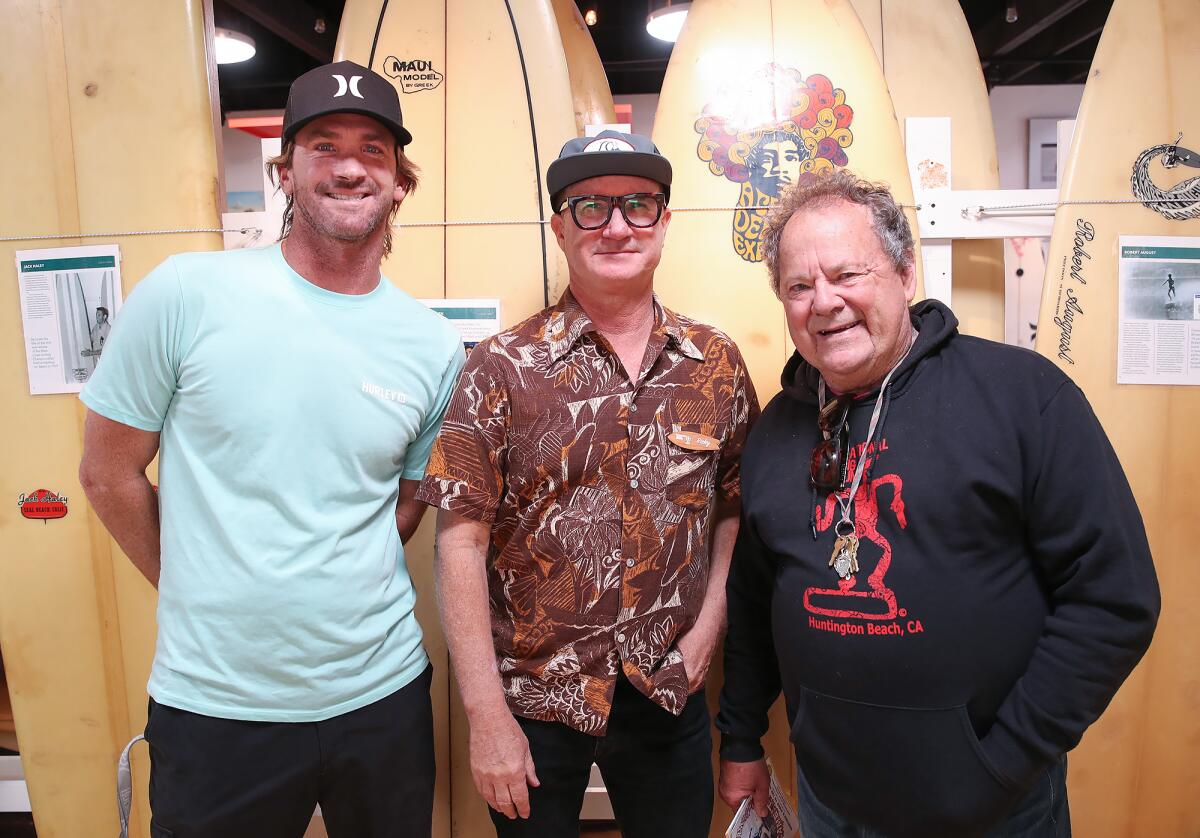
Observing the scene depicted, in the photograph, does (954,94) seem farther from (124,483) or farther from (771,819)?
(124,483)

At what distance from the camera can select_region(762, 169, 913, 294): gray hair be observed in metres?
1.07

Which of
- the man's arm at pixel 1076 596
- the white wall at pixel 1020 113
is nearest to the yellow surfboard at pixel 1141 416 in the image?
the man's arm at pixel 1076 596

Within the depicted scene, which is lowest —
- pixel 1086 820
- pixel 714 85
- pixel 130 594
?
pixel 1086 820

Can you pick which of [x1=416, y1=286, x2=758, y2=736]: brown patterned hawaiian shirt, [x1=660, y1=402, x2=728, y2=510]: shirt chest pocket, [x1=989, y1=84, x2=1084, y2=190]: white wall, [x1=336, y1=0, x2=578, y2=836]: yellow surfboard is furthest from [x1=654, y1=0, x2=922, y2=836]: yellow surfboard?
[x1=989, y1=84, x2=1084, y2=190]: white wall

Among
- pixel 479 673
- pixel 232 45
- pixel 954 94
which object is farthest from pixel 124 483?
pixel 232 45

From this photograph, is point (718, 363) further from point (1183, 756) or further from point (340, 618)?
point (1183, 756)

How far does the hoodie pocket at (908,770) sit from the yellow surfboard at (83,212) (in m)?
1.71

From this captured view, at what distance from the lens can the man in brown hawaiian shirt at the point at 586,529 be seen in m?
1.19

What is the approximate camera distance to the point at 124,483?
4.00 ft

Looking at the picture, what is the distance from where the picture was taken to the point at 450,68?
1.90 m

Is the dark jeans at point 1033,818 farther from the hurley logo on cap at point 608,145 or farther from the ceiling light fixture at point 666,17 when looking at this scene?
the ceiling light fixture at point 666,17

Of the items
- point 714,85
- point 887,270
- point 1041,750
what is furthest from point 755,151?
point 1041,750

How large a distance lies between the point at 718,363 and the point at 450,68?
46.2 inches

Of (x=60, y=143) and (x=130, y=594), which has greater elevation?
(x=60, y=143)
